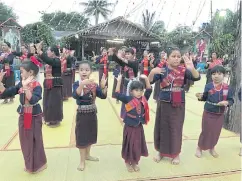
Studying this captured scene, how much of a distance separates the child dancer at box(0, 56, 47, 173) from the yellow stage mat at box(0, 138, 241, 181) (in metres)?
0.22

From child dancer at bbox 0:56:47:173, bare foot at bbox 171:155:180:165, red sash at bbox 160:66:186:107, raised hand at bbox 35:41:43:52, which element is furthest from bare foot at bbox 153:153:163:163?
raised hand at bbox 35:41:43:52

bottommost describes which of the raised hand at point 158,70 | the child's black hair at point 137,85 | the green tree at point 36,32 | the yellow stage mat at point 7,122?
the yellow stage mat at point 7,122

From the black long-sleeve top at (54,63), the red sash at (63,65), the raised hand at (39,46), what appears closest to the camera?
the raised hand at (39,46)

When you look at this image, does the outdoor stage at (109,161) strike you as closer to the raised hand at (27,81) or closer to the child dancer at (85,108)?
the child dancer at (85,108)

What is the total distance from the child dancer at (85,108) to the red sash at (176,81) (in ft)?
2.84

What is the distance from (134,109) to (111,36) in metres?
17.1

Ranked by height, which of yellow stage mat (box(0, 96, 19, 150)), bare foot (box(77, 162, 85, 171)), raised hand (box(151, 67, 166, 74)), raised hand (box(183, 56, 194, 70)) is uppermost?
raised hand (box(183, 56, 194, 70))

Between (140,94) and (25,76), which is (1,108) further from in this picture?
(140,94)

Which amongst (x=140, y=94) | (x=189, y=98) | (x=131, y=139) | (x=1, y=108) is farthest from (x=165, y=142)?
(x=189, y=98)

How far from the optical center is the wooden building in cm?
1919

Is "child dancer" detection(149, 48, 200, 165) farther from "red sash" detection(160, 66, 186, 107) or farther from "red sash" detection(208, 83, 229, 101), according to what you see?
"red sash" detection(208, 83, 229, 101)

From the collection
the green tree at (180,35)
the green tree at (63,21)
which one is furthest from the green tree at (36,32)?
the green tree at (63,21)

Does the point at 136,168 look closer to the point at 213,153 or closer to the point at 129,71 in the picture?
the point at 213,153

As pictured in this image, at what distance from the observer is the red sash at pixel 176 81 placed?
3.51 metres
